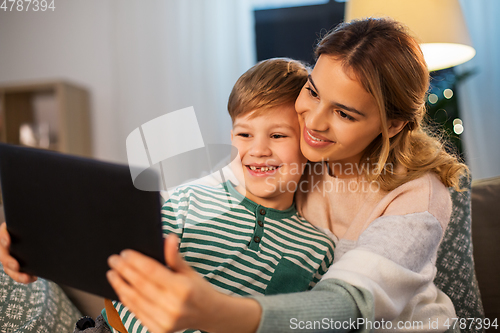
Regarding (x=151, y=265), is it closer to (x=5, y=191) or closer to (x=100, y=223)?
(x=100, y=223)

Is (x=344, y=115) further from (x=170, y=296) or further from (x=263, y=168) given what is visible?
(x=170, y=296)

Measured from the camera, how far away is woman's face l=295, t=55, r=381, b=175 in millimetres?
777

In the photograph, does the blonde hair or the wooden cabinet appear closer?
the blonde hair

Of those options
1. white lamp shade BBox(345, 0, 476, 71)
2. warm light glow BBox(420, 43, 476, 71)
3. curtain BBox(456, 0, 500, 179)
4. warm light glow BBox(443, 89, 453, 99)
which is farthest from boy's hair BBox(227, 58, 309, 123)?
curtain BBox(456, 0, 500, 179)

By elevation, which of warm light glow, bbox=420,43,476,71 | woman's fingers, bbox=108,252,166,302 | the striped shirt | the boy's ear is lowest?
the striped shirt

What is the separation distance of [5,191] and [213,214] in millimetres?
383

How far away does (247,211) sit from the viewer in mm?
869

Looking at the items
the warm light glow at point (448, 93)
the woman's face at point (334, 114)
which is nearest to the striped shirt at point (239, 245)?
the woman's face at point (334, 114)

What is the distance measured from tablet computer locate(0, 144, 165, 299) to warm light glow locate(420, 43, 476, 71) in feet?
4.41

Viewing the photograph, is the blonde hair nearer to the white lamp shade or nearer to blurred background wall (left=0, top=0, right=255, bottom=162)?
the white lamp shade

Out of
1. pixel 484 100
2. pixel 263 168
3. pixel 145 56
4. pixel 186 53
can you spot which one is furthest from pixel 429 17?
pixel 145 56

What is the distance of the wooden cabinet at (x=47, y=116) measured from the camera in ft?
8.77

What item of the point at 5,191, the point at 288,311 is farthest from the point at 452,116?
the point at 5,191

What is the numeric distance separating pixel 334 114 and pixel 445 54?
0.95 m
